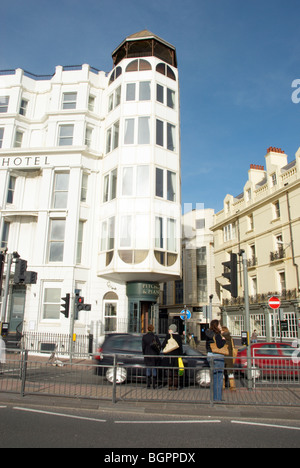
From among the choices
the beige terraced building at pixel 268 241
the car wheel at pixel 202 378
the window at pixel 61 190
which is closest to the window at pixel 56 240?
the window at pixel 61 190

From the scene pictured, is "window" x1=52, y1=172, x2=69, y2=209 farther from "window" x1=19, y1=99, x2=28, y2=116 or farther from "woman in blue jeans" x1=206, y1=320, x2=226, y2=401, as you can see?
"woman in blue jeans" x1=206, y1=320, x2=226, y2=401

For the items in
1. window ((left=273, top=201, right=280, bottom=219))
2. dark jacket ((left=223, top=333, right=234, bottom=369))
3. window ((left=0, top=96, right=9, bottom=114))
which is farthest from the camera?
window ((left=273, top=201, right=280, bottom=219))

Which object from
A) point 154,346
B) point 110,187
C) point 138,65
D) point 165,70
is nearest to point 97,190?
point 110,187

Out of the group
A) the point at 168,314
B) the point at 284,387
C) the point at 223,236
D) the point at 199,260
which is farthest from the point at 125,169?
the point at 168,314

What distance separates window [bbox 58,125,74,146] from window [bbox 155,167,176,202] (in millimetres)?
6554

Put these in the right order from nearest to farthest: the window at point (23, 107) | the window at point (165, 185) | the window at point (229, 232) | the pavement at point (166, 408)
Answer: the pavement at point (166, 408), the window at point (165, 185), the window at point (23, 107), the window at point (229, 232)

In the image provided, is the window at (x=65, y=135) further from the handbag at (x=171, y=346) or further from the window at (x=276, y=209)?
the window at (x=276, y=209)

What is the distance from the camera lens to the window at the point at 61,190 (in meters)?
22.0

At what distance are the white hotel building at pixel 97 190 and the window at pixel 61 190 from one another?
0.20 feet

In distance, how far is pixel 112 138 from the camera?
22500 millimetres

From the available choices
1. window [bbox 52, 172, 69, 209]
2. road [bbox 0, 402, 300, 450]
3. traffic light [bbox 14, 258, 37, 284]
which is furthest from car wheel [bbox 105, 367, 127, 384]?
window [bbox 52, 172, 69, 209]

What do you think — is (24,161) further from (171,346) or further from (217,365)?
(217,365)

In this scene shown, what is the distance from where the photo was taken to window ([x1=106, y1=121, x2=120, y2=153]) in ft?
73.0
